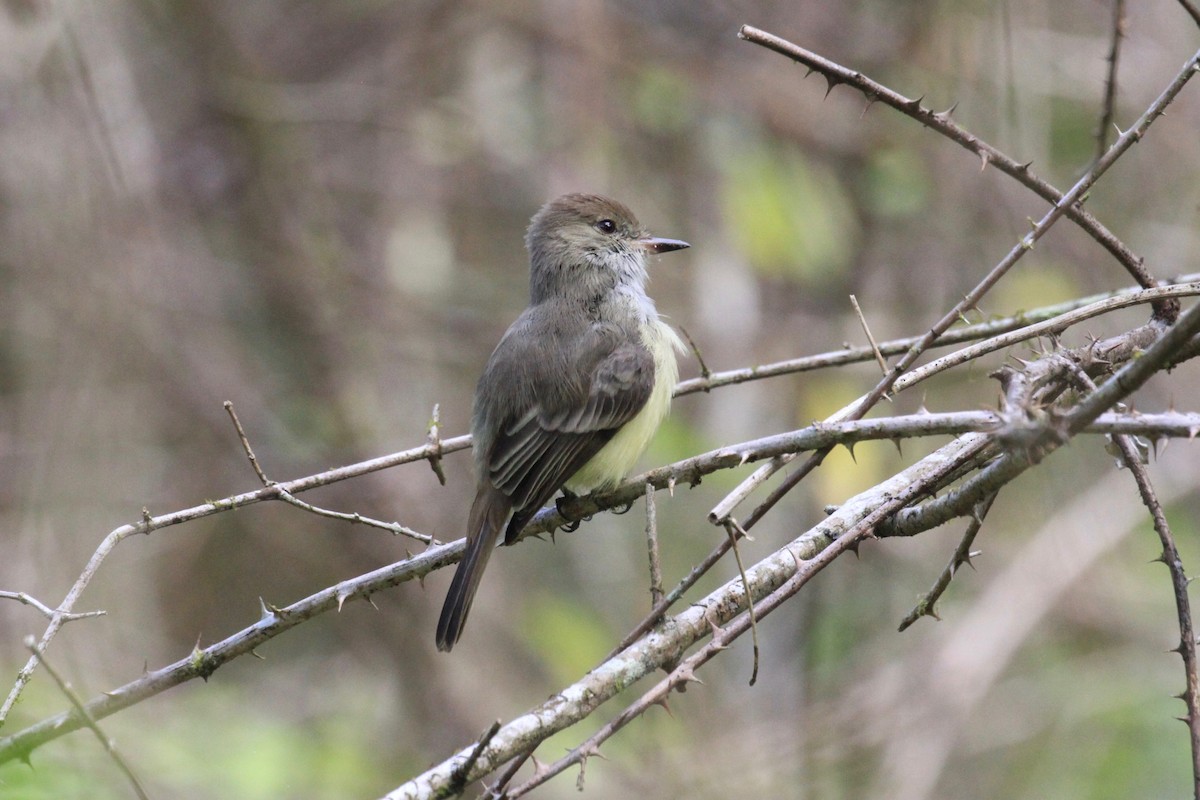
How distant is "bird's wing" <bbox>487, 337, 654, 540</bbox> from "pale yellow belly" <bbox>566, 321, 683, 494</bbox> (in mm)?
28

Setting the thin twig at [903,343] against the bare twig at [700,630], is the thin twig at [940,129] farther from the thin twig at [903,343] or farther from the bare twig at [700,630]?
the thin twig at [903,343]

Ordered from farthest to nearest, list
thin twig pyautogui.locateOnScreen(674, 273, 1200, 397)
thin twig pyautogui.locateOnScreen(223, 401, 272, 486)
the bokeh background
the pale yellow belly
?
the bokeh background
the pale yellow belly
thin twig pyautogui.locateOnScreen(674, 273, 1200, 397)
thin twig pyautogui.locateOnScreen(223, 401, 272, 486)

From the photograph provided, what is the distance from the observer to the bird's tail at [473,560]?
3.84 meters

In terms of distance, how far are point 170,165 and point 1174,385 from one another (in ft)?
21.4

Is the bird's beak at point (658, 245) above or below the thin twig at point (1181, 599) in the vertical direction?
above

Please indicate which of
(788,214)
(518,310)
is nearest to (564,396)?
(788,214)

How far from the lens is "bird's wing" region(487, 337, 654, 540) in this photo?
4.18 m

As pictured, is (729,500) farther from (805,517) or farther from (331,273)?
(331,273)

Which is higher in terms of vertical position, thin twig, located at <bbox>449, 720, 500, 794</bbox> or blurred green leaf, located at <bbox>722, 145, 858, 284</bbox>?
blurred green leaf, located at <bbox>722, 145, 858, 284</bbox>

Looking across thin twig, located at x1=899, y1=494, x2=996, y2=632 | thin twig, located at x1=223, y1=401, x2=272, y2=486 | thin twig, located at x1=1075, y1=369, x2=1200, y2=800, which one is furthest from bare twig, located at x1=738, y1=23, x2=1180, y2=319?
thin twig, located at x1=223, y1=401, x2=272, y2=486

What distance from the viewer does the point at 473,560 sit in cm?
391

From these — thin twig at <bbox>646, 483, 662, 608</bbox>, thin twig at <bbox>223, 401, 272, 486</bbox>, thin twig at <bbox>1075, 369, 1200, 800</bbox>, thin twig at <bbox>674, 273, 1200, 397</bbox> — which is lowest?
thin twig at <bbox>1075, 369, 1200, 800</bbox>

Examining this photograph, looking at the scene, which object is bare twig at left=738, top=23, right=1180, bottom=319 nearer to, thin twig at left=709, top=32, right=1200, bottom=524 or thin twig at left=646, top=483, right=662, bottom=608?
thin twig at left=709, top=32, right=1200, bottom=524

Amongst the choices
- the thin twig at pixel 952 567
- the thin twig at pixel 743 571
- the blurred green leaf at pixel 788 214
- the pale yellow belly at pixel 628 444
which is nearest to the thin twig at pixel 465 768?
the thin twig at pixel 743 571
